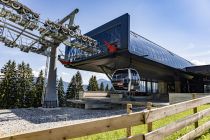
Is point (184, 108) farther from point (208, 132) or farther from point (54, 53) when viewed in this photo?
point (54, 53)

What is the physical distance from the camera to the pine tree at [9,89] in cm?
5486

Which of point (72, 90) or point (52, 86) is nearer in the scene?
point (52, 86)

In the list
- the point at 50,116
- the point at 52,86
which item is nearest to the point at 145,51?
the point at 52,86

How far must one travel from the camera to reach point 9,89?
56062 mm

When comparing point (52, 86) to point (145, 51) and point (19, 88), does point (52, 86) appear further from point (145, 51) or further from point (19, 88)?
point (19, 88)

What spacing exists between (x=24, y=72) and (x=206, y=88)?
4908 centimetres

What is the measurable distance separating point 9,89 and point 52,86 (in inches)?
1197

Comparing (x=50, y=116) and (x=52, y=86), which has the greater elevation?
(x=52, y=86)

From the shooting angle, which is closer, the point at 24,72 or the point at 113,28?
the point at 113,28

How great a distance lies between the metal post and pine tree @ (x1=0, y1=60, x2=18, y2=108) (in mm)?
29290

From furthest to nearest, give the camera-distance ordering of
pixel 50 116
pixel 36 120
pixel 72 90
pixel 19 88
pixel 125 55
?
1. pixel 72 90
2. pixel 19 88
3. pixel 125 55
4. pixel 50 116
5. pixel 36 120

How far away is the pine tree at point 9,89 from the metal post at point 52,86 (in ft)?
96.1

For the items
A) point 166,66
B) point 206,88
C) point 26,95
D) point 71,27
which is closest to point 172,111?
point 71,27

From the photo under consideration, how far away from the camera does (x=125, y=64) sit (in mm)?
39188
